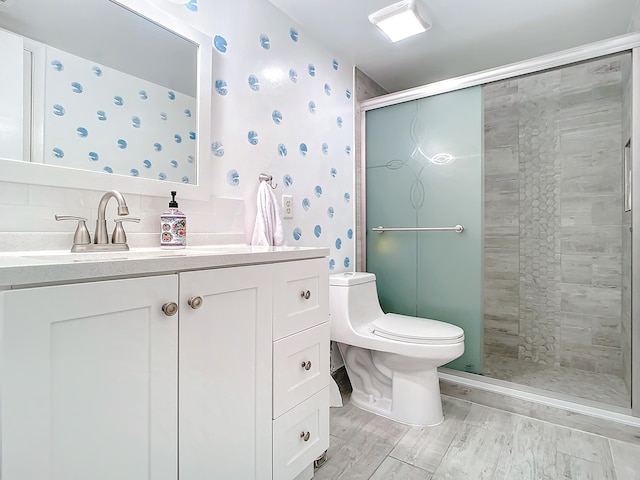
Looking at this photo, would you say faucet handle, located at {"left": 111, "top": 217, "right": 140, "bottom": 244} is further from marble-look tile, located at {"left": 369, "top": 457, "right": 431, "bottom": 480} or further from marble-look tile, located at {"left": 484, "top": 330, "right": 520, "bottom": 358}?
marble-look tile, located at {"left": 484, "top": 330, "right": 520, "bottom": 358}

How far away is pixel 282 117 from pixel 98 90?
0.88 metres

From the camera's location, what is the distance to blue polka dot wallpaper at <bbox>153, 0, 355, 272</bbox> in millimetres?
1530

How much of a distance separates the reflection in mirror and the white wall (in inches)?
4.1

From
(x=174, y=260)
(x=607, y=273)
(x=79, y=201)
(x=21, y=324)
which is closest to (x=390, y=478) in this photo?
(x=174, y=260)

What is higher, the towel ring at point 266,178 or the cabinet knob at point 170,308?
the towel ring at point 266,178

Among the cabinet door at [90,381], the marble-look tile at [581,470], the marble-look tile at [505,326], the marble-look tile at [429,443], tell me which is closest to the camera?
the cabinet door at [90,381]

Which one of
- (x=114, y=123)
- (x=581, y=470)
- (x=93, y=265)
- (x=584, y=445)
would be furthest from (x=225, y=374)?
(x=584, y=445)

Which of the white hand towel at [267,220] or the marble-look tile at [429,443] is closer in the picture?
the marble-look tile at [429,443]

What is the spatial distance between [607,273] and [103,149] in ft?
9.32

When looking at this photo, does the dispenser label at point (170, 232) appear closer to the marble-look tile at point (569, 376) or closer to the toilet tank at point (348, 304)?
the toilet tank at point (348, 304)

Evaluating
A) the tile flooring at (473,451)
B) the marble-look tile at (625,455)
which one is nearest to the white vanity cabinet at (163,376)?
the tile flooring at (473,451)

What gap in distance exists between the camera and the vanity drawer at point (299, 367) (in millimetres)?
1127

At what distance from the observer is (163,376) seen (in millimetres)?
809

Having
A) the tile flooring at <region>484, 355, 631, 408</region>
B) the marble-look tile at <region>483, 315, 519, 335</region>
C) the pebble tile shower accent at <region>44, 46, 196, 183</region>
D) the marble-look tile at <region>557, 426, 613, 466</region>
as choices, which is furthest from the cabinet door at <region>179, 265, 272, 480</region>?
the marble-look tile at <region>483, 315, 519, 335</region>
